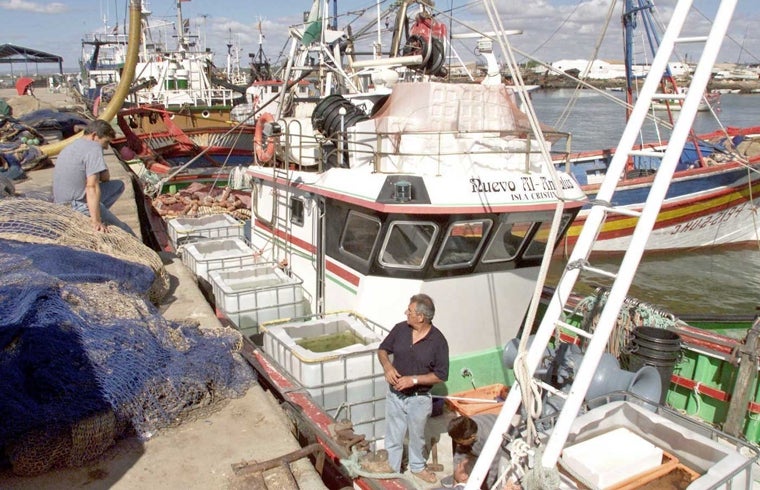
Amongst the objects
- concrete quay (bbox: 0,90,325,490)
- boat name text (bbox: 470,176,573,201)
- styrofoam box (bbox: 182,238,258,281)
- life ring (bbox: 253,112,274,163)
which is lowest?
concrete quay (bbox: 0,90,325,490)

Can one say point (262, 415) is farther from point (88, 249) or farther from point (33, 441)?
point (88, 249)

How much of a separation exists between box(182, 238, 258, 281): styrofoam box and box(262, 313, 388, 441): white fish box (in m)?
2.48

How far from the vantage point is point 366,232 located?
6254 mm

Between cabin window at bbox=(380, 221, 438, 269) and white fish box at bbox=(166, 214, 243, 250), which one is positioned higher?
cabin window at bbox=(380, 221, 438, 269)

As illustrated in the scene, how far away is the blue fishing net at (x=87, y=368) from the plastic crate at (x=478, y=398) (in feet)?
7.57

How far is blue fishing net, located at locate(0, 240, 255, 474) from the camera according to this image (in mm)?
3445

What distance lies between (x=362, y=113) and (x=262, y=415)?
401 centimetres

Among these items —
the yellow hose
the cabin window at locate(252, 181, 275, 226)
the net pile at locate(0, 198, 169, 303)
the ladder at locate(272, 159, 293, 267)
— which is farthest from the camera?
the yellow hose

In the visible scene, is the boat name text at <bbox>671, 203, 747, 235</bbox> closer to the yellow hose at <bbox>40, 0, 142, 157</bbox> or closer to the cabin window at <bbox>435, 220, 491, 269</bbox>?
the cabin window at <bbox>435, 220, 491, 269</bbox>

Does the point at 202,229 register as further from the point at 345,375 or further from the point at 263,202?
the point at 345,375

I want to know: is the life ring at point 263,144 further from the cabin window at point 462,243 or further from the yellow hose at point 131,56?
the cabin window at point 462,243

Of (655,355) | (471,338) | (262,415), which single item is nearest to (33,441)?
(262,415)

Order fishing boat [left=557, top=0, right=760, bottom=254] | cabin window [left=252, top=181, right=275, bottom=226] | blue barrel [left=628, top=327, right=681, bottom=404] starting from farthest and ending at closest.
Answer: fishing boat [left=557, top=0, right=760, bottom=254] < cabin window [left=252, top=181, right=275, bottom=226] < blue barrel [left=628, top=327, right=681, bottom=404]

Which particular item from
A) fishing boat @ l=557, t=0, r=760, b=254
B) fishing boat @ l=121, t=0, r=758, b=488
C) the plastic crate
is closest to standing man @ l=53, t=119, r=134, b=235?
fishing boat @ l=121, t=0, r=758, b=488
